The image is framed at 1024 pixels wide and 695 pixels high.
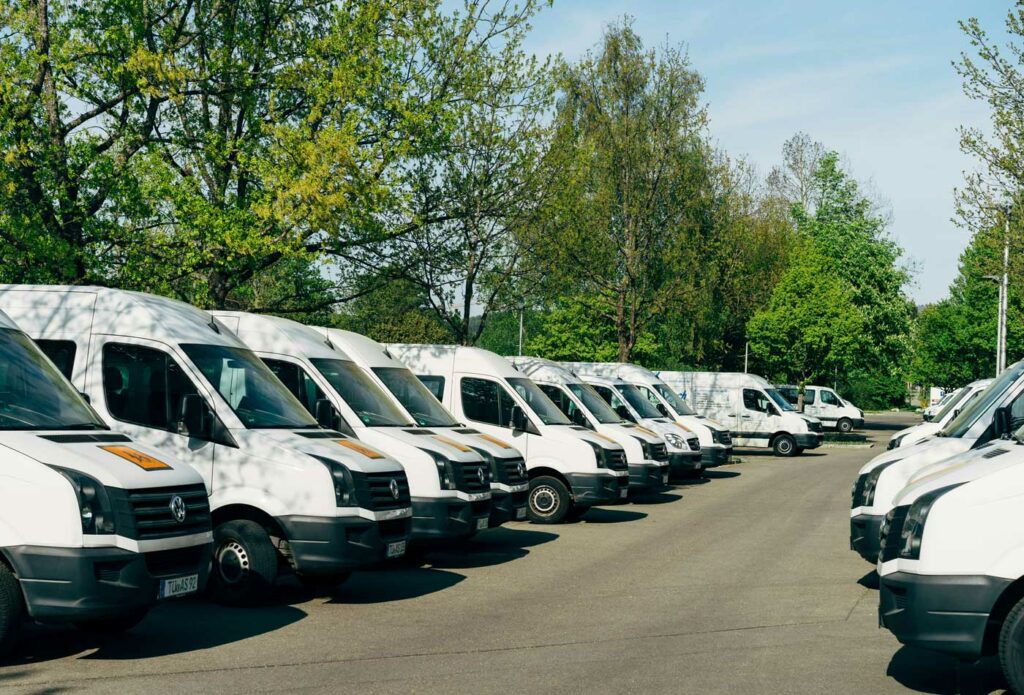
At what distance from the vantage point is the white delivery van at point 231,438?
10.2 m

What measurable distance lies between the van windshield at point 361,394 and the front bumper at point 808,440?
2555cm

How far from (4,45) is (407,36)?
20.4ft

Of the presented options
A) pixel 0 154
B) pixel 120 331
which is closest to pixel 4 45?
pixel 0 154

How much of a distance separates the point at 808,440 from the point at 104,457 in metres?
31.3

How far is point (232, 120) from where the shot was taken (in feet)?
72.1

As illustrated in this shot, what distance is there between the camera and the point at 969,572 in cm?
679

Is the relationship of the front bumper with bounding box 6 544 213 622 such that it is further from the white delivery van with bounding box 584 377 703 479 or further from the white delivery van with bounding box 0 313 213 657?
the white delivery van with bounding box 584 377 703 479

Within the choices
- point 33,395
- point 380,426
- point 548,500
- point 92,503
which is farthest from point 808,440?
point 92,503

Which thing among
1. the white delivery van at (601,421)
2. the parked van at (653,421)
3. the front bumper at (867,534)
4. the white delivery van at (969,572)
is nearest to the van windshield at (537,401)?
the white delivery van at (601,421)

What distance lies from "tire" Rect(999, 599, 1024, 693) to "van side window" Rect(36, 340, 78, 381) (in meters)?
7.85

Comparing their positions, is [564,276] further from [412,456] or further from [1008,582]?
[1008,582]

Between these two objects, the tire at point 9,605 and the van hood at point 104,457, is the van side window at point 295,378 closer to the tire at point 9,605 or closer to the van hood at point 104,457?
the van hood at point 104,457

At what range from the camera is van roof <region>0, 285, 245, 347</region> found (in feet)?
35.1

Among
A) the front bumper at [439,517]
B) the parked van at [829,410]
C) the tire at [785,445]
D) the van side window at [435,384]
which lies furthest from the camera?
the parked van at [829,410]
